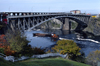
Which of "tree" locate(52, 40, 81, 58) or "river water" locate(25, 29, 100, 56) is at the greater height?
"tree" locate(52, 40, 81, 58)

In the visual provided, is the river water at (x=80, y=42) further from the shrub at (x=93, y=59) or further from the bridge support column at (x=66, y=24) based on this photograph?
the bridge support column at (x=66, y=24)

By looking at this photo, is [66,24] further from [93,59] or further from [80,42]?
[93,59]

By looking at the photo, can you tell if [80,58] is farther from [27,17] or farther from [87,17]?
[87,17]

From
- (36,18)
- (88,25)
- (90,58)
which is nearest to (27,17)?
(36,18)

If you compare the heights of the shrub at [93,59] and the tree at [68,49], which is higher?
the tree at [68,49]

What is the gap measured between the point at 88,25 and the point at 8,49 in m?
67.4

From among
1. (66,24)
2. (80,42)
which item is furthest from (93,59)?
(66,24)

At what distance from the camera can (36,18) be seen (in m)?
36.6

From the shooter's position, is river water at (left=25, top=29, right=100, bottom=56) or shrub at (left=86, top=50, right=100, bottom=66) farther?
river water at (left=25, top=29, right=100, bottom=56)

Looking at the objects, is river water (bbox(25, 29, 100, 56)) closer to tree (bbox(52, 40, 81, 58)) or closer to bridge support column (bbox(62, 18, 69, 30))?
tree (bbox(52, 40, 81, 58))

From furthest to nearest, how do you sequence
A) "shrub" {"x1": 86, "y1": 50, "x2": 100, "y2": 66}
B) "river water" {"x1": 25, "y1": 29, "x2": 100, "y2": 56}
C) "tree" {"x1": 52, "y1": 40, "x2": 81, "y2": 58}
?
"river water" {"x1": 25, "y1": 29, "x2": 100, "y2": 56} → "tree" {"x1": 52, "y1": 40, "x2": 81, "y2": 58} → "shrub" {"x1": 86, "y1": 50, "x2": 100, "y2": 66}

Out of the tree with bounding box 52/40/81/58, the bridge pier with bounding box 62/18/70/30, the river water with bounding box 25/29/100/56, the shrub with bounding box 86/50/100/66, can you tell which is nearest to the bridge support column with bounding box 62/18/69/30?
the bridge pier with bounding box 62/18/70/30

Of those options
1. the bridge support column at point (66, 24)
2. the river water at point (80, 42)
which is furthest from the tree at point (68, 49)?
the bridge support column at point (66, 24)

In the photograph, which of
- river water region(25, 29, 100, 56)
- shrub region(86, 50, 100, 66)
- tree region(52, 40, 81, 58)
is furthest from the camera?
river water region(25, 29, 100, 56)
